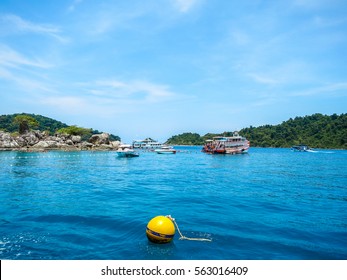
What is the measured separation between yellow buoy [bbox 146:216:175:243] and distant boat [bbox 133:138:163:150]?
426 ft

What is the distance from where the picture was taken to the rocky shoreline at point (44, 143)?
9331 centimetres

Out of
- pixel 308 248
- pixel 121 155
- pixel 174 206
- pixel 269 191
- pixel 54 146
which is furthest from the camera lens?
pixel 54 146

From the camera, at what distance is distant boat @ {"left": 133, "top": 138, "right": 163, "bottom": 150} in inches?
5615

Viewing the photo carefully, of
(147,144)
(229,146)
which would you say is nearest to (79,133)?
(147,144)

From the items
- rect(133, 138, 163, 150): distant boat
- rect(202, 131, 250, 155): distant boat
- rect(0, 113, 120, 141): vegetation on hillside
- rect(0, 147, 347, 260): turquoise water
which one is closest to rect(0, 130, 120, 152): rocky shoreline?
rect(0, 113, 120, 141): vegetation on hillside

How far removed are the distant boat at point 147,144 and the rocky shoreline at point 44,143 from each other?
80.6 ft

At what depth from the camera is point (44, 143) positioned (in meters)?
97.5

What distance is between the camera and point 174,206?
1808 centimetres

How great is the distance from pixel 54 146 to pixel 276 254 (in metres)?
105

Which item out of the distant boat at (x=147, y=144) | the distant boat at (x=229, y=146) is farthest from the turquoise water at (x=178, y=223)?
the distant boat at (x=147, y=144)

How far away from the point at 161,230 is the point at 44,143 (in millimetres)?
100599

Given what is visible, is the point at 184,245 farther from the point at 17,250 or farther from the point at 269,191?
the point at 269,191

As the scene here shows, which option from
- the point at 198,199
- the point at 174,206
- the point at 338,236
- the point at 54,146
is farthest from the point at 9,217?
the point at 54,146

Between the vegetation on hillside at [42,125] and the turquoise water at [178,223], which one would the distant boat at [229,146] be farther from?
the vegetation on hillside at [42,125]
